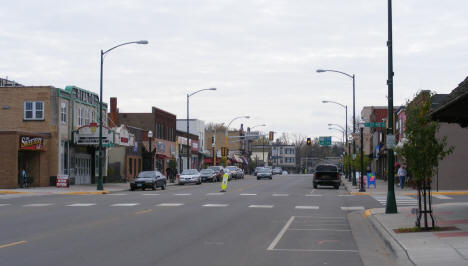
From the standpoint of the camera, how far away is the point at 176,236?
1505 centimetres

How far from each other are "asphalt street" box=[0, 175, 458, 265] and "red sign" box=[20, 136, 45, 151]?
63.9 ft

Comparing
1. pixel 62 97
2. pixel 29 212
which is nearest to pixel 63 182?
pixel 62 97

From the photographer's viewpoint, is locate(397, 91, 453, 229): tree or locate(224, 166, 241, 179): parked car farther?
locate(224, 166, 241, 179): parked car

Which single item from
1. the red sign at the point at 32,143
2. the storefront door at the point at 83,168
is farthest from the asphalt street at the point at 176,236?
the storefront door at the point at 83,168

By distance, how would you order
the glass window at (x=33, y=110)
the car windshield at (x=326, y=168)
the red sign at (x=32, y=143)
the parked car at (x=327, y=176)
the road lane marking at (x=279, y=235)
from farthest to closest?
the glass window at (x=33, y=110)
the car windshield at (x=326, y=168)
the parked car at (x=327, y=176)
the red sign at (x=32, y=143)
the road lane marking at (x=279, y=235)

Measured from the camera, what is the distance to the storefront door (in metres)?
51.2

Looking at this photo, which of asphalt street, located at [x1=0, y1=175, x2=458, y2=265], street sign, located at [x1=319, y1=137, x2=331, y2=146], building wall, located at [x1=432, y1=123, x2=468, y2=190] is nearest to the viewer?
asphalt street, located at [x1=0, y1=175, x2=458, y2=265]

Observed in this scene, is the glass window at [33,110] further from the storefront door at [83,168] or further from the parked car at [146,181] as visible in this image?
the parked car at [146,181]

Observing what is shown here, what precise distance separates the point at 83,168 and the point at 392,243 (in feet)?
140

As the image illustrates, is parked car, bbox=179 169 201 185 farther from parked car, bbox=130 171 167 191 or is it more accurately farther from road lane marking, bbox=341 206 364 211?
road lane marking, bbox=341 206 364 211

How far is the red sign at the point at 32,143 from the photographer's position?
42562 mm

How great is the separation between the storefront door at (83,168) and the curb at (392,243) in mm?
36251

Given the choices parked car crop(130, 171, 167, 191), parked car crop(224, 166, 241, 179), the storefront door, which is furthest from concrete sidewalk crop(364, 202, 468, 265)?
parked car crop(224, 166, 241, 179)

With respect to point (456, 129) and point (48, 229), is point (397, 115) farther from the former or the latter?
point (48, 229)
